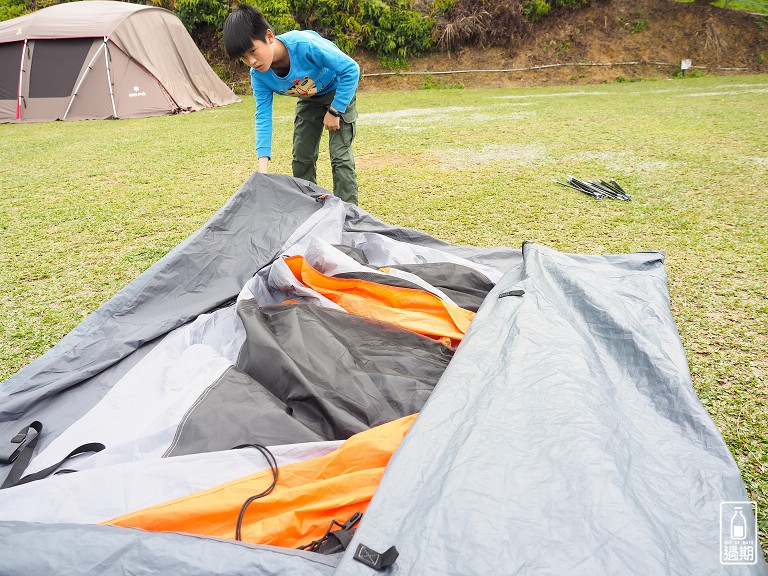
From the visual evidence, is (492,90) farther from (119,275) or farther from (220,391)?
(220,391)

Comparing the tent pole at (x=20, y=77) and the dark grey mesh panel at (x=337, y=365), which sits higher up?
the tent pole at (x=20, y=77)

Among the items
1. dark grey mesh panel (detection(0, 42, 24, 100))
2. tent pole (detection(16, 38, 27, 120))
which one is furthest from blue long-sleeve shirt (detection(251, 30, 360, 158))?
dark grey mesh panel (detection(0, 42, 24, 100))

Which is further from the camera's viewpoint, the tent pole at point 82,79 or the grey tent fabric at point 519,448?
the tent pole at point 82,79

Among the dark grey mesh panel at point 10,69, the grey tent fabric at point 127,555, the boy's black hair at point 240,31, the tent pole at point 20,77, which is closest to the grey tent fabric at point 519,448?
the grey tent fabric at point 127,555

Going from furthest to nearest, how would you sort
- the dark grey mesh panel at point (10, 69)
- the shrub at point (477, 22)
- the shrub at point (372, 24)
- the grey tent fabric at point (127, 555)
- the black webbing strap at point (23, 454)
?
the shrub at point (477, 22) < the shrub at point (372, 24) < the dark grey mesh panel at point (10, 69) < the black webbing strap at point (23, 454) < the grey tent fabric at point (127, 555)

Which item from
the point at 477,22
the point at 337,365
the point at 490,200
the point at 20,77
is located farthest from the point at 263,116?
the point at 477,22

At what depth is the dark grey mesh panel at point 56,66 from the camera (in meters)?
9.12

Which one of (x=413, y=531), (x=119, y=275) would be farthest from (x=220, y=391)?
(x=119, y=275)

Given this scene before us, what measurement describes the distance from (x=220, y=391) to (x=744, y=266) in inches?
104

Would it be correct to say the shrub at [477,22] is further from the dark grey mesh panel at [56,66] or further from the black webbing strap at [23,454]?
the black webbing strap at [23,454]

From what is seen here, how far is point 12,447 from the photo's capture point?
1.33m

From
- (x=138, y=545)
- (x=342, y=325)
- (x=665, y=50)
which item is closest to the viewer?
(x=138, y=545)

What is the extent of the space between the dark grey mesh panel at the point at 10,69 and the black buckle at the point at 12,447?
1049 centimetres

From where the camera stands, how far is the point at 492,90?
12.6 metres
